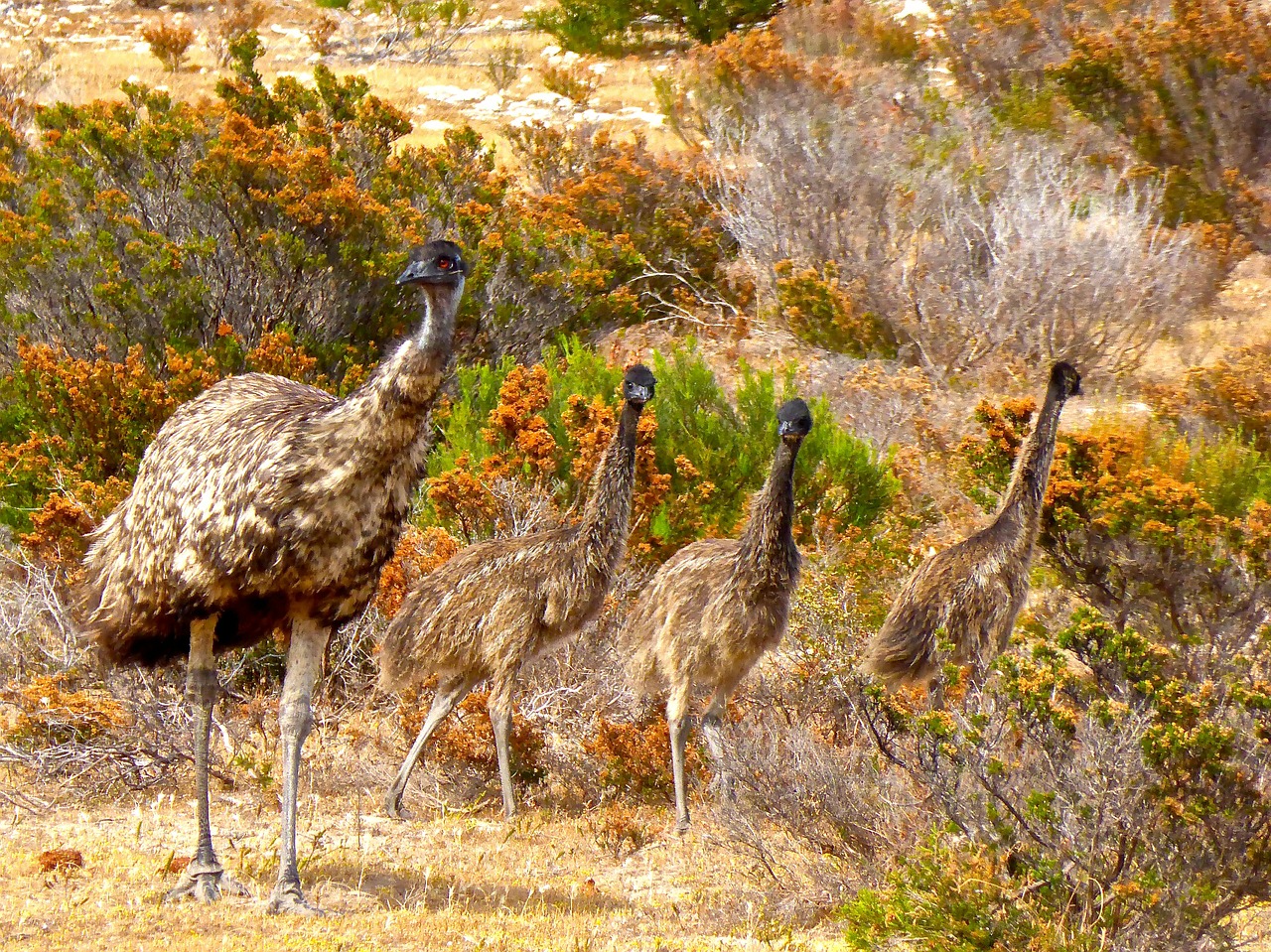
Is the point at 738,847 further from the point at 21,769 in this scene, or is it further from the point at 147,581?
the point at 21,769

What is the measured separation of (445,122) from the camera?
22.0m

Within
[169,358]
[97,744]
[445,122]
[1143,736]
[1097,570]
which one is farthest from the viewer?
[445,122]

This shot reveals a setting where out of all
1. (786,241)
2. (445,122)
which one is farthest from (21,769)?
(445,122)

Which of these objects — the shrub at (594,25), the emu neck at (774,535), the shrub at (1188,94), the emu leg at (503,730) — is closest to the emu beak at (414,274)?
the emu neck at (774,535)

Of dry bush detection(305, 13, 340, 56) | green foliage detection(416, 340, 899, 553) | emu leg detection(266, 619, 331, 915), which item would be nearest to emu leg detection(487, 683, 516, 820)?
green foliage detection(416, 340, 899, 553)

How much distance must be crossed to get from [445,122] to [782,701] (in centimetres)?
1556

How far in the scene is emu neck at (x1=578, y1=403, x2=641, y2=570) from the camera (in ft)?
24.1

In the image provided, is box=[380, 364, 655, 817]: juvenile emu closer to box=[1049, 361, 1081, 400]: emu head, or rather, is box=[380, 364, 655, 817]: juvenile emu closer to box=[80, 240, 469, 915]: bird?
box=[80, 240, 469, 915]: bird

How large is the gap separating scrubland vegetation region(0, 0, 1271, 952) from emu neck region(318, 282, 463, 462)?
5.10 ft

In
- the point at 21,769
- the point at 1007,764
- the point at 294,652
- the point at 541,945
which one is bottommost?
the point at 21,769

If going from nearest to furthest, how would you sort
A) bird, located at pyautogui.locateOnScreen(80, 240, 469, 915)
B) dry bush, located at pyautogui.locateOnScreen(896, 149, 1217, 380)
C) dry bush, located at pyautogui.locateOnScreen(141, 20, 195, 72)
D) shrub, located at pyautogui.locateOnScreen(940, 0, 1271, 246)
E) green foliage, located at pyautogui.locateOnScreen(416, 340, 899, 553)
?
bird, located at pyautogui.locateOnScreen(80, 240, 469, 915)
green foliage, located at pyautogui.locateOnScreen(416, 340, 899, 553)
dry bush, located at pyautogui.locateOnScreen(896, 149, 1217, 380)
shrub, located at pyautogui.locateOnScreen(940, 0, 1271, 246)
dry bush, located at pyautogui.locateOnScreen(141, 20, 195, 72)

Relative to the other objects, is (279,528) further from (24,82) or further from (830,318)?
(24,82)

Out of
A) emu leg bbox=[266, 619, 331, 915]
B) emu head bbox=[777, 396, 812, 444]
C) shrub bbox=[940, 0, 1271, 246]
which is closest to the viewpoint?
emu leg bbox=[266, 619, 331, 915]

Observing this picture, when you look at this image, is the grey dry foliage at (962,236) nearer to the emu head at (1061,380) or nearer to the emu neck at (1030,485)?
the emu head at (1061,380)
